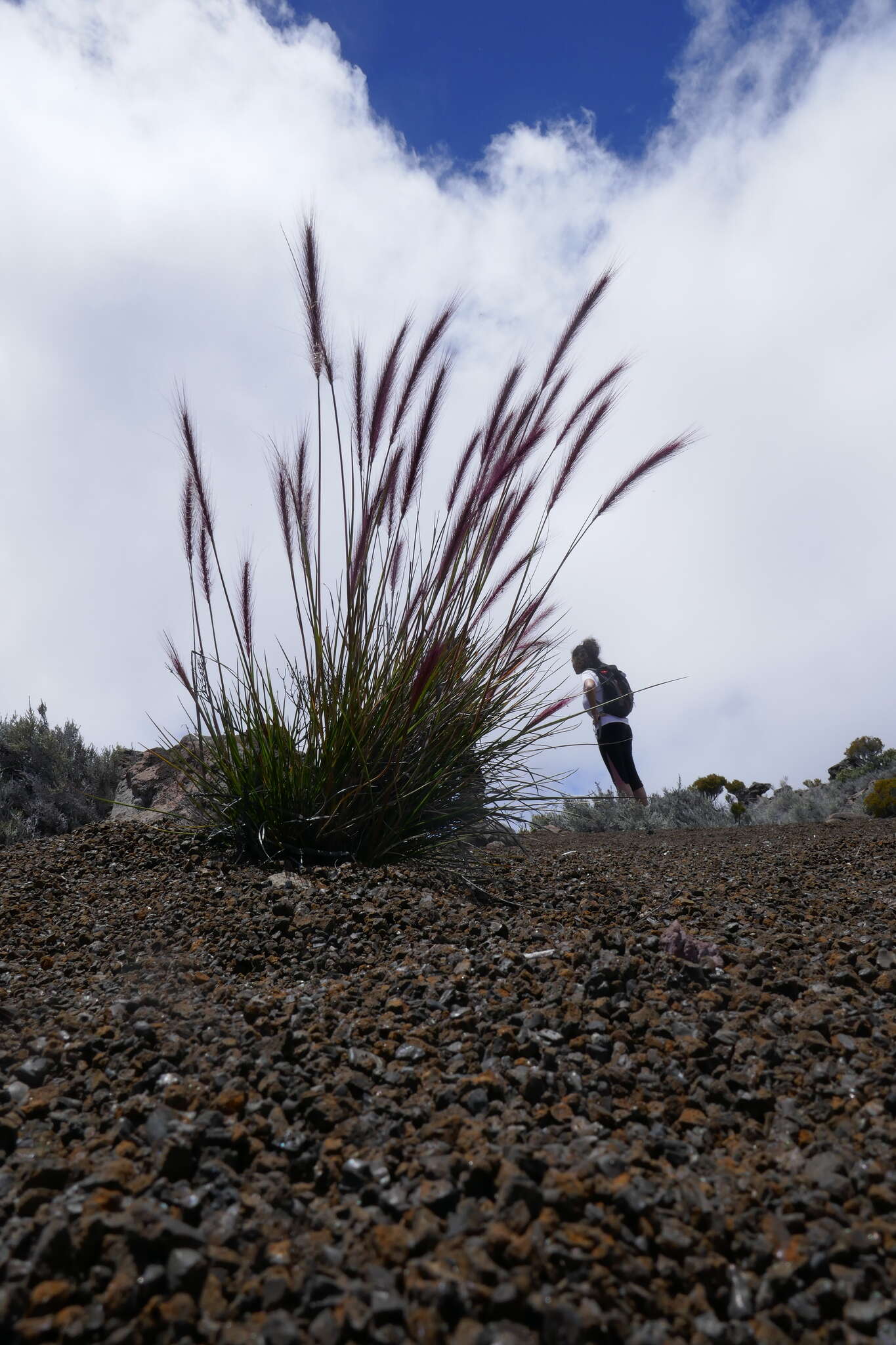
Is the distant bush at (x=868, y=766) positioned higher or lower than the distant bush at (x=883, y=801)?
higher

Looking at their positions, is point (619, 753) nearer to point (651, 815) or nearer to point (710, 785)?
point (651, 815)

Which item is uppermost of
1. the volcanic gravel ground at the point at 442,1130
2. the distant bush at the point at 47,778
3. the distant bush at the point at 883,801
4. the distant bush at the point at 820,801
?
the distant bush at the point at 47,778

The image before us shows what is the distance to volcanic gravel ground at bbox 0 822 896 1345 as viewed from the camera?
1078 millimetres

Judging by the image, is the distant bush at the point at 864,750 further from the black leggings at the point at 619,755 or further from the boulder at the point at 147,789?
the boulder at the point at 147,789

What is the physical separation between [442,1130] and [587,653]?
822cm

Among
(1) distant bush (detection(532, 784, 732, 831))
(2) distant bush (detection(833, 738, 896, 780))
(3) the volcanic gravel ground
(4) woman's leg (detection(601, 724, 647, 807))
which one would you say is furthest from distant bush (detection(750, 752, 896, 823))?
(3) the volcanic gravel ground

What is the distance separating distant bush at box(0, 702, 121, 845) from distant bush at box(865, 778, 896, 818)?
6276 millimetres

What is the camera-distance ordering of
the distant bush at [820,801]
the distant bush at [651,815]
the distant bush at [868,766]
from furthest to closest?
the distant bush at [868,766] → the distant bush at [820,801] → the distant bush at [651,815]

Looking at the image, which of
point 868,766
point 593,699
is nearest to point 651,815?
point 593,699

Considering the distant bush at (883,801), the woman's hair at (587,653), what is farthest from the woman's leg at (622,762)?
the distant bush at (883,801)

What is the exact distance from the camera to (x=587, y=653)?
9391mm

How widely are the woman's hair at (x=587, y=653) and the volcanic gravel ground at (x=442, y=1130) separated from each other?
22.3 ft

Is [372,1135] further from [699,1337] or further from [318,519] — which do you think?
[318,519]

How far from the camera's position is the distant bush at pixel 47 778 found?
263 inches
